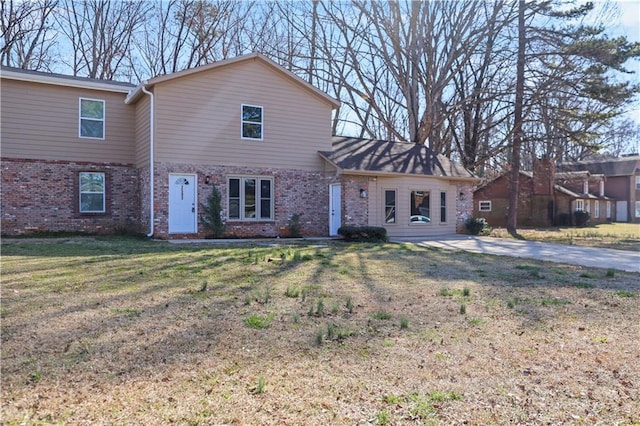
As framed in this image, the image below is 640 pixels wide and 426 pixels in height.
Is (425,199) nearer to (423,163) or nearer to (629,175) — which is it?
(423,163)

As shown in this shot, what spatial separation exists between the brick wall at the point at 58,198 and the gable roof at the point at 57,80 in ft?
8.41

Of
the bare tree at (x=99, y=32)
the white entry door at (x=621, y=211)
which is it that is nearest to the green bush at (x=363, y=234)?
the bare tree at (x=99, y=32)

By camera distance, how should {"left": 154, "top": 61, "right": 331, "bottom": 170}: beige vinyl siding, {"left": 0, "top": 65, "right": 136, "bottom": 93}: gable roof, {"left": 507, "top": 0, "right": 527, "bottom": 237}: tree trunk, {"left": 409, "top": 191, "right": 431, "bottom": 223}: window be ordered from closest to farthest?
1. {"left": 0, "top": 65, "right": 136, "bottom": 93}: gable roof
2. {"left": 154, "top": 61, "right": 331, "bottom": 170}: beige vinyl siding
3. {"left": 409, "top": 191, "right": 431, "bottom": 223}: window
4. {"left": 507, "top": 0, "right": 527, "bottom": 237}: tree trunk

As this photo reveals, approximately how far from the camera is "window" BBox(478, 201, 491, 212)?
108 feet

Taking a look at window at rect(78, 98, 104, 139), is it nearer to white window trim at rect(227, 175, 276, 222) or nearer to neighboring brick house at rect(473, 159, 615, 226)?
white window trim at rect(227, 175, 276, 222)

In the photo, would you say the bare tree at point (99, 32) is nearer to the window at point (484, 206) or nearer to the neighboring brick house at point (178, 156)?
the neighboring brick house at point (178, 156)

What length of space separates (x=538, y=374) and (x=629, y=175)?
46.8 m

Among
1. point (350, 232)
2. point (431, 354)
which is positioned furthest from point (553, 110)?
point (431, 354)

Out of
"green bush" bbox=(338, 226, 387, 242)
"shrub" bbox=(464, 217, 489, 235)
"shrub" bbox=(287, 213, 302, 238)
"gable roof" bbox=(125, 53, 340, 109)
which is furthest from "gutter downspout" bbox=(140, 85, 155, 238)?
"shrub" bbox=(464, 217, 489, 235)

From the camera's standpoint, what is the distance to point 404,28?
79.9 feet

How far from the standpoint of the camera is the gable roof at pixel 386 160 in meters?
17.5

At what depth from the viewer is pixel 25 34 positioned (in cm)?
2412

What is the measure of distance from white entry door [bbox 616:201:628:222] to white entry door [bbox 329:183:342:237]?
121 feet

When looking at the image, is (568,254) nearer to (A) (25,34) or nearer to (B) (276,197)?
(B) (276,197)
